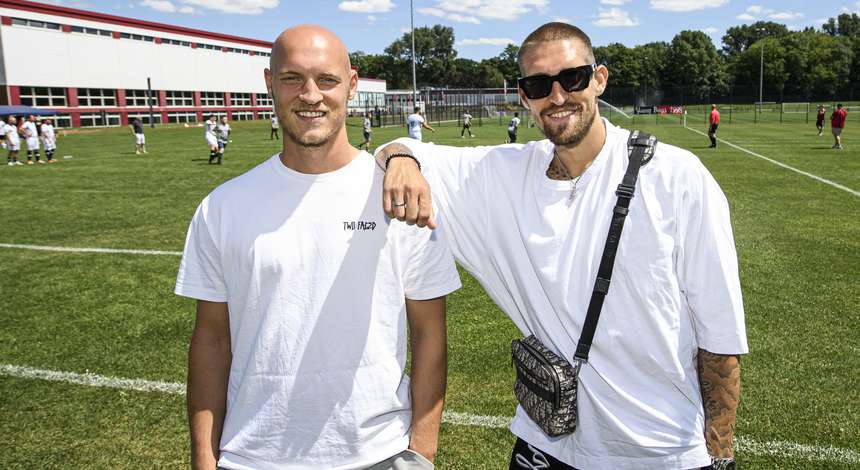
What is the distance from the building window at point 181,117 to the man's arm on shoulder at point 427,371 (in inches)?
2959

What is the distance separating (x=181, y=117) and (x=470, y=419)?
245ft

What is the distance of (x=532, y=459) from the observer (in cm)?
→ 245

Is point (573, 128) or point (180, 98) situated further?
point (180, 98)

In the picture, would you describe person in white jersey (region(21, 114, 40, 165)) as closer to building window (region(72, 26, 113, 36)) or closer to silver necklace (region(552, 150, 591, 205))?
silver necklace (region(552, 150, 591, 205))

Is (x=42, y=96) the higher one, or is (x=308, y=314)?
(x=42, y=96)

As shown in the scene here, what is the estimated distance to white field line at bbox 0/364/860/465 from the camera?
403cm

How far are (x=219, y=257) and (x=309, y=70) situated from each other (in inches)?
28.4

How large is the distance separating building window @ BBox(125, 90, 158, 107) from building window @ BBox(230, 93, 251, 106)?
13.0 m

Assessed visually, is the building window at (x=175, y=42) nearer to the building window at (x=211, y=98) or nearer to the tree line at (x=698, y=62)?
the building window at (x=211, y=98)

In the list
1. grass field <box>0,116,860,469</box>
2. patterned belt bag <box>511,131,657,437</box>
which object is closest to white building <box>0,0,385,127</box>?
grass field <box>0,116,860,469</box>

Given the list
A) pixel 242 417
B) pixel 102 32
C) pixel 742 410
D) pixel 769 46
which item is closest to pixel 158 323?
pixel 242 417

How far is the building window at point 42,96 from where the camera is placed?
5581cm

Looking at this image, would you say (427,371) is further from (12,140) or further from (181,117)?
(181,117)

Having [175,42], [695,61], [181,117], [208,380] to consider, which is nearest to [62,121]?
[181,117]
